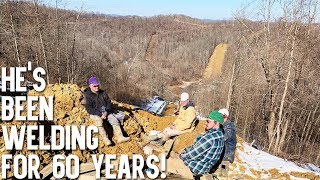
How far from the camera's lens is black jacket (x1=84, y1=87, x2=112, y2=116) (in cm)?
769

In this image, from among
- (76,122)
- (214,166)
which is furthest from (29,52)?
(214,166)

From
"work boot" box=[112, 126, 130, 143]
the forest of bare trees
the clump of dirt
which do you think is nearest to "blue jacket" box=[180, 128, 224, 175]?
"work boot" box=[112, 126, 130, 143]

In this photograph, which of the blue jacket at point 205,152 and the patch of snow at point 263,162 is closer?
the blue jacket at point 205,152

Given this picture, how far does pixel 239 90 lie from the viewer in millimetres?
25109

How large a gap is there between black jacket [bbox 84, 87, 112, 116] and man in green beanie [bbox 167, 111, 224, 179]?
150 inches

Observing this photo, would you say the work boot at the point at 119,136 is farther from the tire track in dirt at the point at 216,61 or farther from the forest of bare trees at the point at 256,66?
the tire track in dirt at the point at 216,61

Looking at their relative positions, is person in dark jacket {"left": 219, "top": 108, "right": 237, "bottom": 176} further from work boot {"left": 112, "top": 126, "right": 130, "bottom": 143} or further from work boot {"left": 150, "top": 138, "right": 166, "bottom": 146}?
work boot {"left": 112, "top": 126, "right": 130, "bottom": 143}

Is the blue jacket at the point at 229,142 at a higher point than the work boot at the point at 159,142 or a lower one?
higher

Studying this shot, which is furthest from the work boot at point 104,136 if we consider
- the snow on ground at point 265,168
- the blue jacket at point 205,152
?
the blue jacket at point 205,152

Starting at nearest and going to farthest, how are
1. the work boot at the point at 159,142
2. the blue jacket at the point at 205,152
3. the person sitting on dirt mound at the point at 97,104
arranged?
the blue jacket at the point at 205,152 → the person sitting on dirt mound at the point at 97,104 → the work boot at the point at 159,142

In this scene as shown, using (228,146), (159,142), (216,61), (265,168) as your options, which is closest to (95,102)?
(159,142)

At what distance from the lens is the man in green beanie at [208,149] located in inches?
162

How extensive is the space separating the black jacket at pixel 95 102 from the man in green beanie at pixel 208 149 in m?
3.80

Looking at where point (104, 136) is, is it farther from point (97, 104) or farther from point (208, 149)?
point (208, 149)
